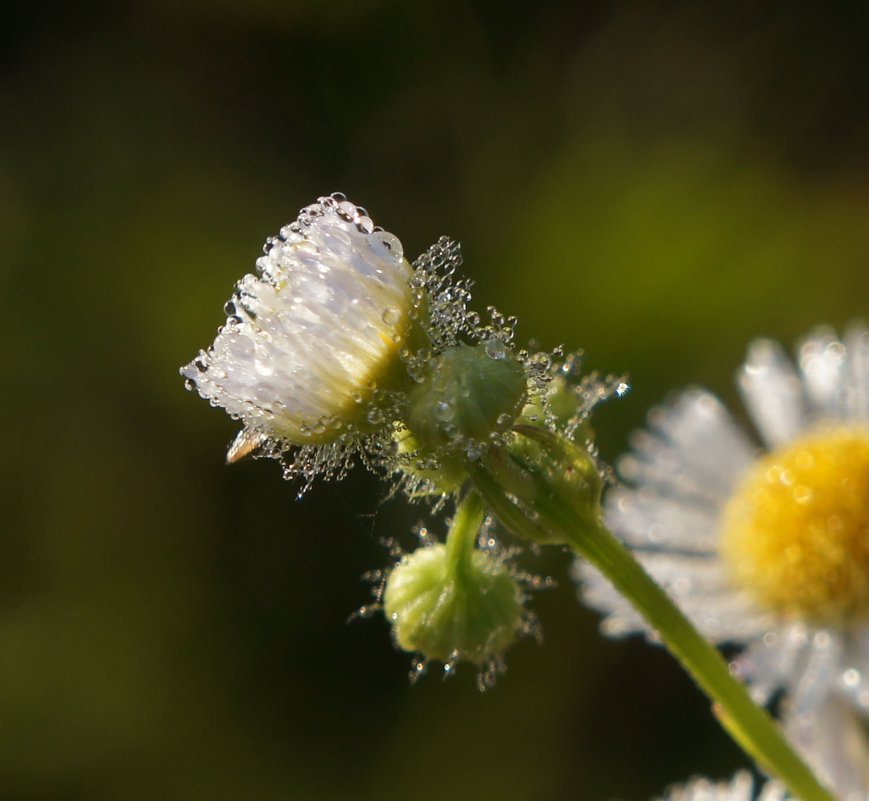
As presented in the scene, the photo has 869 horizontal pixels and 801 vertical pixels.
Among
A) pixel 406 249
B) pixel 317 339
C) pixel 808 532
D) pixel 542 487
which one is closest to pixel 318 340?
pixel 317 339

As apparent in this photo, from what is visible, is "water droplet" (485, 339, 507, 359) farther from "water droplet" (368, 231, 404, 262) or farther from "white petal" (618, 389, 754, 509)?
"white petal" (618, 389, 754, 509)

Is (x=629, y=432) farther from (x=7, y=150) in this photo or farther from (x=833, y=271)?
(x=7, y=150)

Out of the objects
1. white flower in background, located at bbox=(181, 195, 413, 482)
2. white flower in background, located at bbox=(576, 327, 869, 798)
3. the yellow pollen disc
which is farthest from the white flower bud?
the yellow pollen disc

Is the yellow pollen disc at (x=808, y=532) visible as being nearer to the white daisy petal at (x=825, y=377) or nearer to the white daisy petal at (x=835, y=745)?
the white daisy petal at (x=825, y=377)

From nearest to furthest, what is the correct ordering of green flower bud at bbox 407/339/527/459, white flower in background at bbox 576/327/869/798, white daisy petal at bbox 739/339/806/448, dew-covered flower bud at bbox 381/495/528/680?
green flower bud at bbox 407/339/527/459
dew-covered flower bud at bbox 381/495/528/680
white flower in background at bbox 576/327/869/798
white daisy petal at bbox 739/339/806/448

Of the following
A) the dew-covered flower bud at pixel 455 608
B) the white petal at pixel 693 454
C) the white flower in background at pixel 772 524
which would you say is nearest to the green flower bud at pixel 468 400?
Answer: the dew-covered flower bud at pixel 455 608

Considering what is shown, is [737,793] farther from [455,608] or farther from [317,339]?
[317,339]

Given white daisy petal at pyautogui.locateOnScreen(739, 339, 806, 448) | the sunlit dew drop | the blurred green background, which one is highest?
the blurred green background

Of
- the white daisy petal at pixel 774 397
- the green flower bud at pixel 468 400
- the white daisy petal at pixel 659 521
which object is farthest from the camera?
the white daisy petal at pixel 774 397
